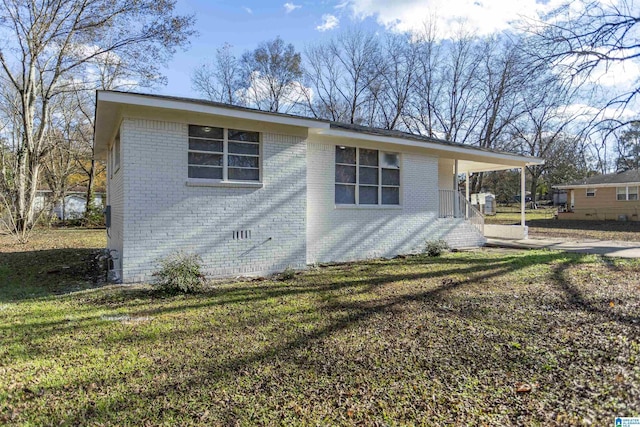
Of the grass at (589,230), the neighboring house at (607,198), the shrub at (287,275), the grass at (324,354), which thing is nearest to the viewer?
the grass at (324,354)

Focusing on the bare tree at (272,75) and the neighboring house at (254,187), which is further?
the bare tree at (272,75)

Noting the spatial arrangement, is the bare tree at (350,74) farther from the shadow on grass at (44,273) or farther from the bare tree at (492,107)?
the shadow on grass at (44,273)

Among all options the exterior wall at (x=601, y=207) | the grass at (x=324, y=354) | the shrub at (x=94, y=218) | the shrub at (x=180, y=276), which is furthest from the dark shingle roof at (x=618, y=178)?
the shrub at (x=94, y=218)

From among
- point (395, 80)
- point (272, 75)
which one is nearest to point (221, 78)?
point (272, 75)

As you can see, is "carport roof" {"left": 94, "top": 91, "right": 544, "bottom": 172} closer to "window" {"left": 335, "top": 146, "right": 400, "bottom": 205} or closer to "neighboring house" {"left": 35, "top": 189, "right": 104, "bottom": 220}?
"window" {"left": 335, "top": 146, "right": 400, "bottom": 205}

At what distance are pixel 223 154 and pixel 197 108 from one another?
1.08 metres

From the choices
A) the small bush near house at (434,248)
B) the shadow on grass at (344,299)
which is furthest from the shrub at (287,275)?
the small bush near house at (434,248)

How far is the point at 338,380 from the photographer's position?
3109mm

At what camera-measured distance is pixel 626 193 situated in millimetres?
24812

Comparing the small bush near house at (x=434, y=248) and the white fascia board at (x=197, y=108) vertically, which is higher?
the white fascia board at (x=197, y=108)

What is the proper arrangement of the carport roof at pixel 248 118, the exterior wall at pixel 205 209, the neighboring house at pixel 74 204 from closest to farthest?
the carport roof at pixel 248 118, the exterior wall at pixel 205 209, the neighboring house at pixel 74 204

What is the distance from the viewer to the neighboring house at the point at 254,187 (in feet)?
22.1

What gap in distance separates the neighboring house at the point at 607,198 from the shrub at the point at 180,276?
29045mm

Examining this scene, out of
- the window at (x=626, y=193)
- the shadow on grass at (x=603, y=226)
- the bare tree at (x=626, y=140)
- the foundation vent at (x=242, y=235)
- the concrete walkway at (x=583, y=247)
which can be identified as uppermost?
the bare tree at (x=626, y=140)
